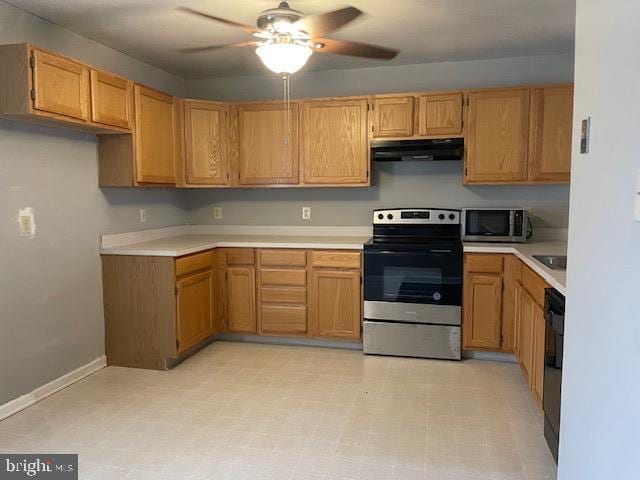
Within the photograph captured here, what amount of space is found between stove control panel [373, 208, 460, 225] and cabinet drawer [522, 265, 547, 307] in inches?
37.5

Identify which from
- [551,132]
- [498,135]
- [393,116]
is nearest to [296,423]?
[393,116]

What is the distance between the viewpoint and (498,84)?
12.4 feet

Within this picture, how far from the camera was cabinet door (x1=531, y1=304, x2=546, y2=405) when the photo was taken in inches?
94.6

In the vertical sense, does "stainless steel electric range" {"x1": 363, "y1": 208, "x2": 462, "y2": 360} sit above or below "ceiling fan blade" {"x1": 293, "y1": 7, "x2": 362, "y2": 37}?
below

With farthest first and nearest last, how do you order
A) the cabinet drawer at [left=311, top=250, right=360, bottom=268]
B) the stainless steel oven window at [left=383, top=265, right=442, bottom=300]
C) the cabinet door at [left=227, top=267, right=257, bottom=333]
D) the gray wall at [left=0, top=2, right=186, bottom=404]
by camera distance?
the cabinet door at [left=227, top=267, right=257, bottom=333]
the cabinet drawer at [left=311, top=250, right=360, bottom=268]
the stainless steel oven window at [left=383, top=265, right=442, bottom=300]
the gray wall at [left=0, top=2, right=186, bottom=404]

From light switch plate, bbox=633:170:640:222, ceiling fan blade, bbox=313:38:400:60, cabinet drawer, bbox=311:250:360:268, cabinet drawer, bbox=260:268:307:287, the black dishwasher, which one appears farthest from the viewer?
cabinet drawer, bbox=260:268:307:287

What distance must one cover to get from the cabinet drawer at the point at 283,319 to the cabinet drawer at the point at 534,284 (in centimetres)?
169

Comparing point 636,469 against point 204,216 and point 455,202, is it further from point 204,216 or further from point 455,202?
point 204,216

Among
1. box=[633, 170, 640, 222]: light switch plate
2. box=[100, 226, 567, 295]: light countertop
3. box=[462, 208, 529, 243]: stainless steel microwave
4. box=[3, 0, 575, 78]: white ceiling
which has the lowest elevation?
box=[100, 226, 567, 295]: light countertop

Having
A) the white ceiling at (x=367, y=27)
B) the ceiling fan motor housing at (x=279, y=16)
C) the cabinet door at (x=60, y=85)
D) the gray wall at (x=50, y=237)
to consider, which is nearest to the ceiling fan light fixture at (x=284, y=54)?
the ceiling fan motor housing at (x=279, y=16)

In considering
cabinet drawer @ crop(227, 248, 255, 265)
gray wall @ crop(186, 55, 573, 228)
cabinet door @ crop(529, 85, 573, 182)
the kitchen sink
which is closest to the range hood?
gray wall @ crop(186, 55, 573, 228)

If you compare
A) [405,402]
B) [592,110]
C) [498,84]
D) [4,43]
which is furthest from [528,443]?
[4,43]

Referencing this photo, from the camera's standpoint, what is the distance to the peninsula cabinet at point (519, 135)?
134 inches

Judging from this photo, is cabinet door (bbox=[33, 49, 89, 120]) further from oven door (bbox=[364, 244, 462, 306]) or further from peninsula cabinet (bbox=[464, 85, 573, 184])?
peninsula cabinet (bbox=[464, 85, 573, 184])
